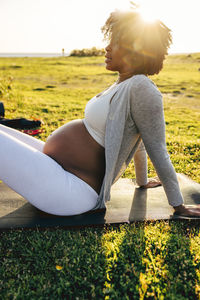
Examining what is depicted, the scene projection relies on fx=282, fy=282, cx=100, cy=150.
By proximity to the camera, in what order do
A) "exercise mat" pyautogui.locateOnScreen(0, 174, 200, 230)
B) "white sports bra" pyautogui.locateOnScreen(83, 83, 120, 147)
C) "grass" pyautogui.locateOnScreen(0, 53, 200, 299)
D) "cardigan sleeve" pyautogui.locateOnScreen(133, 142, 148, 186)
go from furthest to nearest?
"cardigan sleeve" pyautogui.locateOnScreen(133, 142, 148, 186)
"exercise mat" pyautogui.locateOnScreen(0, 174, 200, 230)
"white sports bra" pyautogui.locateOnScreen(83, 83, 120, 147)
"grass" pyautogui.locateOnScreen(0, 53, 200, 299)

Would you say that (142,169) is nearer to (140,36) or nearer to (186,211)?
(186,211)

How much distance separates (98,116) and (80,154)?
0.32 m

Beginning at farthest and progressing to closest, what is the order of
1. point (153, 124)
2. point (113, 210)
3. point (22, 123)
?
point (22, 123) → point (113, 210) → point (153, 124)

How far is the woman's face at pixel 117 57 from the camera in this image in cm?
208

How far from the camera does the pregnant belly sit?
2.14 meters

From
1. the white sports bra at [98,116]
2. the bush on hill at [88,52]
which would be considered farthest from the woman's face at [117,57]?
the bush on hill at [88,52]

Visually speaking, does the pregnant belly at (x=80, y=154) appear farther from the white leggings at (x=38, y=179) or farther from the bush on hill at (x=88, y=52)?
the bush on hill at (x=88, y=52)

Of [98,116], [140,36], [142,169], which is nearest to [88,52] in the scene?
[142,169]

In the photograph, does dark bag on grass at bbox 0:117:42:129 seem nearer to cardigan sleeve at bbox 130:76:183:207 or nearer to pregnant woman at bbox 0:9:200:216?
pregnant woman at bbox 0:9:200:216

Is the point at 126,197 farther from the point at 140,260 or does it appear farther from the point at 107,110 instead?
the point at 107,110

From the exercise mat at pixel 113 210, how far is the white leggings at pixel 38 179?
0.24 m

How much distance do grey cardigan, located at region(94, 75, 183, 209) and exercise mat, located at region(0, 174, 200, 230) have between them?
0.92 feet

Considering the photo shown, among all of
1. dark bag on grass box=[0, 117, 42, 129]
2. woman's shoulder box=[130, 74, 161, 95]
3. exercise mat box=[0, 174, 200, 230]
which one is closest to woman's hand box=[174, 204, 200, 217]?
exercise mat box=[0, 174, 200, 230]

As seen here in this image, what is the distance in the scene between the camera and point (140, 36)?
198 centimetres
